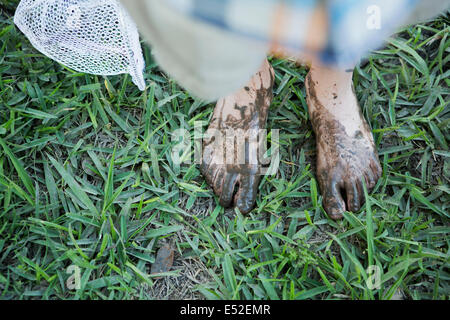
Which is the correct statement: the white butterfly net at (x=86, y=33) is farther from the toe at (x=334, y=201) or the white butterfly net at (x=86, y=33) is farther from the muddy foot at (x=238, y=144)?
the toe at (x=334, y=201)

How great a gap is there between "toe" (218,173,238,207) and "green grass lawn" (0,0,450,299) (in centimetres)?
4

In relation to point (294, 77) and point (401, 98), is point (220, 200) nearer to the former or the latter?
point (294, 77)

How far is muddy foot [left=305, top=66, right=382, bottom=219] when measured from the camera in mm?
1365

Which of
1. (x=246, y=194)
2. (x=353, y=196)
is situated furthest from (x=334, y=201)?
(x=246, y=194)

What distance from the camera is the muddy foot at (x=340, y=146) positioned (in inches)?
53.7

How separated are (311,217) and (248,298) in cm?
35

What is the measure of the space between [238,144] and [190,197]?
0.25 meters

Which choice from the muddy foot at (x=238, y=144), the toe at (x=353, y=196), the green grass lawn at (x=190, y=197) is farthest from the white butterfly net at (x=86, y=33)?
the toe at (x=353, y=196)

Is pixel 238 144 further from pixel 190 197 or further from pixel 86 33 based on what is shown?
pixel 86 33

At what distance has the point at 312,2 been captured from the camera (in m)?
0.59

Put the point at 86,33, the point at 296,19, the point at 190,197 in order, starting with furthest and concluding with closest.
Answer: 1. the point at 190,197
2. the point at 86,33
3. the point at 296,19

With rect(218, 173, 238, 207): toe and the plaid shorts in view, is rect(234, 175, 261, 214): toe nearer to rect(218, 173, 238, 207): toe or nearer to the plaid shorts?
rect(218, 173, 238, 207): toe

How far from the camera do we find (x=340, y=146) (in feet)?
4.57

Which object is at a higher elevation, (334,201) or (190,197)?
(334,201)
